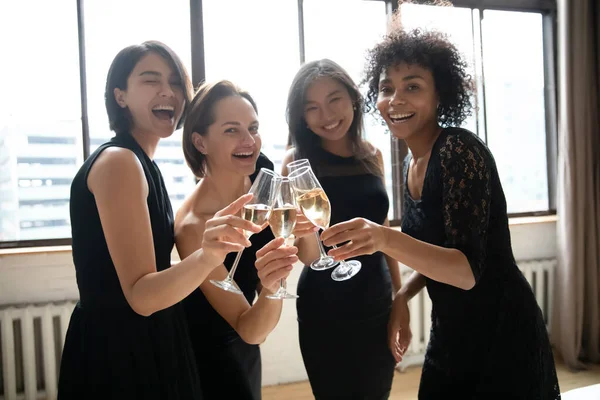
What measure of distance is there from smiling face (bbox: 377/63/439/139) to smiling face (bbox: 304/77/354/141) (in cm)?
45

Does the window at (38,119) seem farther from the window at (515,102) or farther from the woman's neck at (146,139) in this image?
the window at (515,102)

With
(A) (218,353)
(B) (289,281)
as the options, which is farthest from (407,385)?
(A) (218,353)

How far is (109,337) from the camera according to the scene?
121cm

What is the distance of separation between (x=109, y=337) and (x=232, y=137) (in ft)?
2.20

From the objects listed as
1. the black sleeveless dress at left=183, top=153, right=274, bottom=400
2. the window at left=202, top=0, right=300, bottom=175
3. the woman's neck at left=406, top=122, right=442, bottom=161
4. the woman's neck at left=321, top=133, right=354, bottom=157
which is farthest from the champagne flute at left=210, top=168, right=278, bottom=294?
the window at left=202, top=0, right=300, bottom=175

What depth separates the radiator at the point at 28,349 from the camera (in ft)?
8.58

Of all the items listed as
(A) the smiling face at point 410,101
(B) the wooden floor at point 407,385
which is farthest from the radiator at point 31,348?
(A) the smiling face at point 410,101

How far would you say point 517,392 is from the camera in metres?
→ 1.23

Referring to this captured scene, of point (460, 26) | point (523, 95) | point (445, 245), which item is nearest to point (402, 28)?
point (445, 245)

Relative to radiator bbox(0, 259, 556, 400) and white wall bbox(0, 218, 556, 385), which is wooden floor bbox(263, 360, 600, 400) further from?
radiator bbox(0, 259, 556, 400)

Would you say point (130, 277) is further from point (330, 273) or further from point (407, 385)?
point (407, 385)

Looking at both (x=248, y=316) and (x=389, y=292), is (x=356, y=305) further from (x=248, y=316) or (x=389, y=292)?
(x=248, y=316)

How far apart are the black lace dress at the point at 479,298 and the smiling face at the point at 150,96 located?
2.58 feet

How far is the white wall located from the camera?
2.71 m
